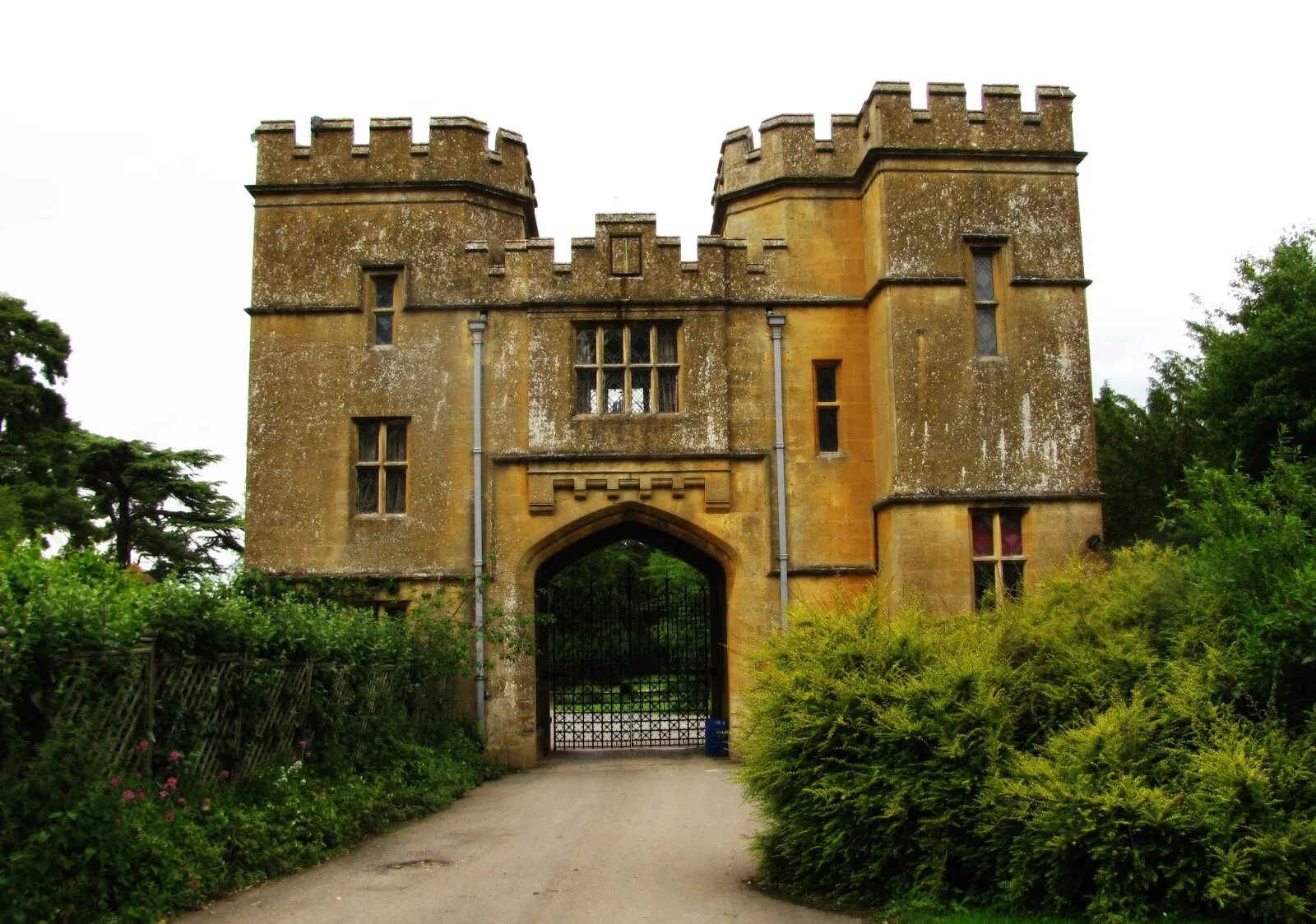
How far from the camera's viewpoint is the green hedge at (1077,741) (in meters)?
7.08

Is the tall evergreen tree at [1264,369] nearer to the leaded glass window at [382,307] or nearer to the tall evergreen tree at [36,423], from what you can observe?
the leaded glass window at [382,307]

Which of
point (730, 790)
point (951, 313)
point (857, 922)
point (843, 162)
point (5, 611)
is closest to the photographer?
point (5, 611)

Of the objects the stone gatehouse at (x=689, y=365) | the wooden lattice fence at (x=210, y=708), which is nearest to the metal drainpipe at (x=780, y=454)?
the stone gatehouse at (x=689, y=365)

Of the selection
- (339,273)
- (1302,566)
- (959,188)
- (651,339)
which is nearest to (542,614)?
(651,339)

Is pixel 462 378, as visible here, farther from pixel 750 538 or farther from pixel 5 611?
pixel 5 611

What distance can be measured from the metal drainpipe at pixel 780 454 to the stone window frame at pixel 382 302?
543 cm

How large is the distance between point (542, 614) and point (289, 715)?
260 inches

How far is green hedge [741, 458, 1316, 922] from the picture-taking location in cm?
708

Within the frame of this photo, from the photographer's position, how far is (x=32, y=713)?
282 inches

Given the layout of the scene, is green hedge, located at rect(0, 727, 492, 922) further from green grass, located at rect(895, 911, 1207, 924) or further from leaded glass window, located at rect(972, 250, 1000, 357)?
leaded glass window, located at rect(972, 250, 1000, 357)

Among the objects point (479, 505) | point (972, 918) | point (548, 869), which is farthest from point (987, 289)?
point (972, 918)

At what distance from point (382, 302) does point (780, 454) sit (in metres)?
6.28

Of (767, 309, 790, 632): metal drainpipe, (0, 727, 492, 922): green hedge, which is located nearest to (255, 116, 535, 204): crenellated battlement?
(767, 309, 790, 632): metal drainpipe

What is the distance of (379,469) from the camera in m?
17.3
